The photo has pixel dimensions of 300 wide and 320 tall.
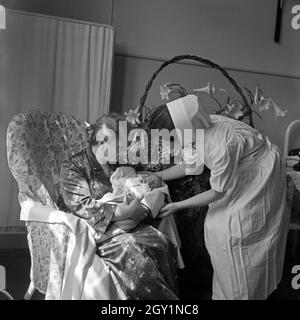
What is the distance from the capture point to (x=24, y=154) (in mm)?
905

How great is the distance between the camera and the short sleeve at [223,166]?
83 cm

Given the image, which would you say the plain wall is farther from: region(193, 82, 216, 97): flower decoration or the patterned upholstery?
the patterned upholstery

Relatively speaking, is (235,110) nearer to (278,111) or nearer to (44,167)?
(278,111)

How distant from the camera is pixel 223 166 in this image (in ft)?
2.72

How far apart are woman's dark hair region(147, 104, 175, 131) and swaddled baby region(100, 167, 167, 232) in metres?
0.12

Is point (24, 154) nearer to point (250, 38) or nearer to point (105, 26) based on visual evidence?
point (105, 26)

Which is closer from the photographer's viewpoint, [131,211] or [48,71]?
[131,211]

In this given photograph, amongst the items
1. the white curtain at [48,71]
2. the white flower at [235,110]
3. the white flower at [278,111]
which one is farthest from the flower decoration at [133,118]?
the white flower at [278,111]

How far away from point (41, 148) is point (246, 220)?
54 centimetres

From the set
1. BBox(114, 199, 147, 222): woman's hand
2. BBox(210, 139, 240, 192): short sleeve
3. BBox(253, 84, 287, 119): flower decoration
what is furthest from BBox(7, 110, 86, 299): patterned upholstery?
BBox(253, 84, 287, 119): flower decoration

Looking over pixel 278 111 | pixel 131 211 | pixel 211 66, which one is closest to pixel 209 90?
pixel 211 66

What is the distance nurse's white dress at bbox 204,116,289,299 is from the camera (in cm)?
88

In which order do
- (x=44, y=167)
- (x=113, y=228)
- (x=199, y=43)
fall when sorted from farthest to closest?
1. (x=199, y=43)
2. (x=44, y=167)
3. (x=113, y=228)
